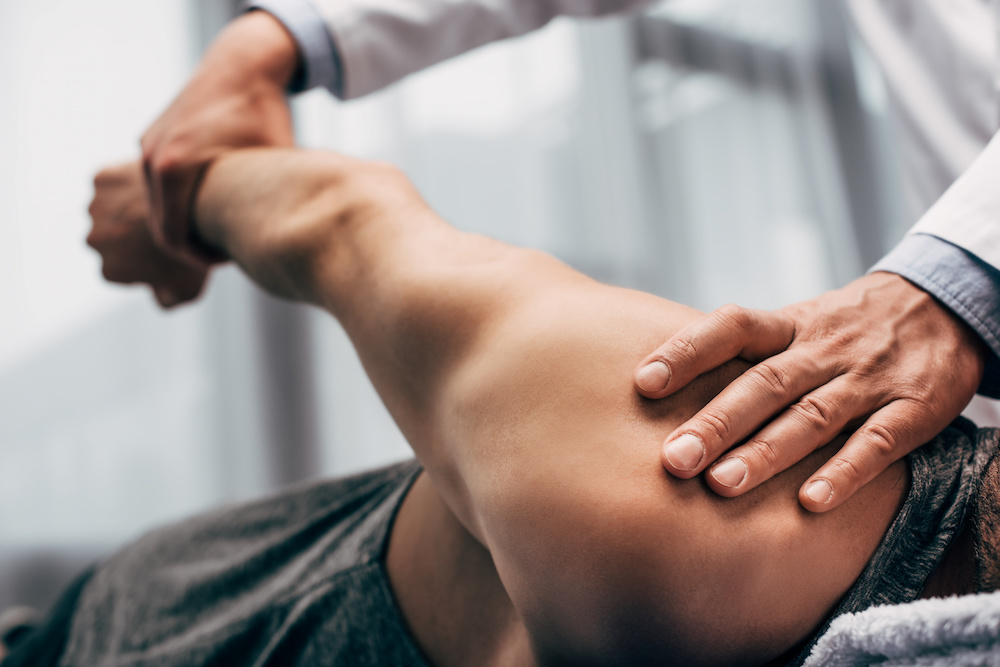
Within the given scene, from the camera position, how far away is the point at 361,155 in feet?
6.16

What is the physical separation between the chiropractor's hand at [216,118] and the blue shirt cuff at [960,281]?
0.61 meters

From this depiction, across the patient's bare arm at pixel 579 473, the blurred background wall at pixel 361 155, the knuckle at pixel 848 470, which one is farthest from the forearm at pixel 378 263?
the blurred background wall at pixel 361 155

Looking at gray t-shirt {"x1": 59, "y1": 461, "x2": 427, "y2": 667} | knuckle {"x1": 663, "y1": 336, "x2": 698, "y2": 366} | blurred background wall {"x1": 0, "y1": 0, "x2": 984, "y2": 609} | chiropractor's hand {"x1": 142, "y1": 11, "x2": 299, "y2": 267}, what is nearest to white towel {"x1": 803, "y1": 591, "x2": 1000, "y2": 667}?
knuckle {"x1": 663, "y1": 336, "x2": 698, "y2": 366}

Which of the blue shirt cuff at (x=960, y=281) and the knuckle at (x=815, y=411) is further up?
the blue shirt cuff at (x=960, y=281)

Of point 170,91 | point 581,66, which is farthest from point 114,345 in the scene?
point 581,66

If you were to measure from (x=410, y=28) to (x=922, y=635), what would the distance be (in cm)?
91

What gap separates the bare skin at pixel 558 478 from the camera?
342 millimetres

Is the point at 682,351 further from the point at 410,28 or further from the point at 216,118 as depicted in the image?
the point at 410,28

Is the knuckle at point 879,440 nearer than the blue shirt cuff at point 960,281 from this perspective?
Yes

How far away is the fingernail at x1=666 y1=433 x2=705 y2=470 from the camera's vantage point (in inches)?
13.8

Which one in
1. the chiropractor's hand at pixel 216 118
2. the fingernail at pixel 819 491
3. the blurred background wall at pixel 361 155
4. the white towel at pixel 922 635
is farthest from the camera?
the blurred background wall at pixel 361 155

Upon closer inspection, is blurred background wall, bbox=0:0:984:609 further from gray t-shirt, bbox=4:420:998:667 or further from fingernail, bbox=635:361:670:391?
fingernail, bbox=635:361:670:391

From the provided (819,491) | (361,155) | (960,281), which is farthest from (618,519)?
(361,155)

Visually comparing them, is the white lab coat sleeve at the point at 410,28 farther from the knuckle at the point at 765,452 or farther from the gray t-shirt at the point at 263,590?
the knuckle at the point at 765,452
